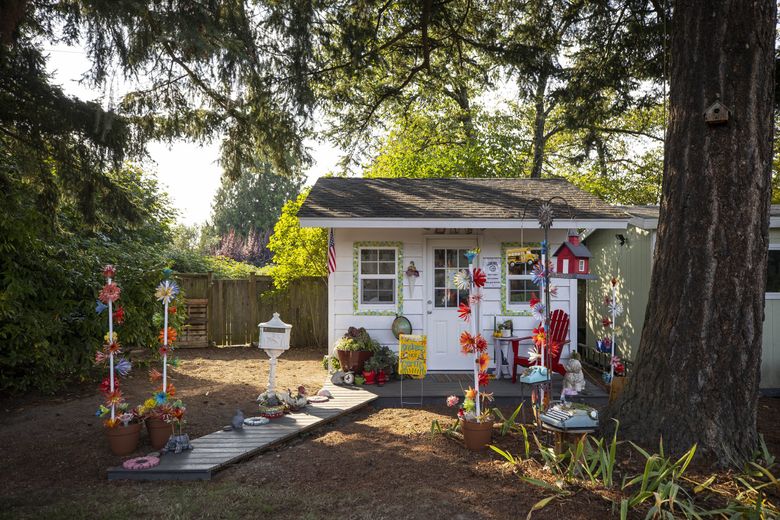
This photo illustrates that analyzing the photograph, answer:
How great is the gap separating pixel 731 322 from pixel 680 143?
152 centimetres

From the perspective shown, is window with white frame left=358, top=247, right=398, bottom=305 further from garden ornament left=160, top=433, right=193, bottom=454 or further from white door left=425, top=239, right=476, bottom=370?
garden ornament left=160, top=433, right=193, bottom=454

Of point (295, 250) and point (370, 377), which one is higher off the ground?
point (295, 250)

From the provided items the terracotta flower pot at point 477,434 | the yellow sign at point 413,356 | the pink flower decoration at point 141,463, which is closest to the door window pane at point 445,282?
the yellow sign at point 413,356

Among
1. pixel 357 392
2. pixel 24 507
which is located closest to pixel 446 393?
pixel 357 392

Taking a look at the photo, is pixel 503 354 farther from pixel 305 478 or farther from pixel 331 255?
pixel 305 478

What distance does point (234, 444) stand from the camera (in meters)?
5.11

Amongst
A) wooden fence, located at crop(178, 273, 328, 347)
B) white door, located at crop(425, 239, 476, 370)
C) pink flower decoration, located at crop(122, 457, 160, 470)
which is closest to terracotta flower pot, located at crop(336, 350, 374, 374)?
white door, located at crop(425, 239, 476, 370)

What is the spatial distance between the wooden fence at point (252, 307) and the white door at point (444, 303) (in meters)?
4.13

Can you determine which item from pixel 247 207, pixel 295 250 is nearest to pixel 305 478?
pixel 295 250

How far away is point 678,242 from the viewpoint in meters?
4.48

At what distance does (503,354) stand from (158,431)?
5025mm

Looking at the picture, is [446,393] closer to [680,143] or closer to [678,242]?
[678,242]

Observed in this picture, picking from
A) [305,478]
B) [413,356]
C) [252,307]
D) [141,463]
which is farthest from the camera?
[252,307]

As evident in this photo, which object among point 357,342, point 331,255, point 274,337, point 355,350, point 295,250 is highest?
point 295,250
